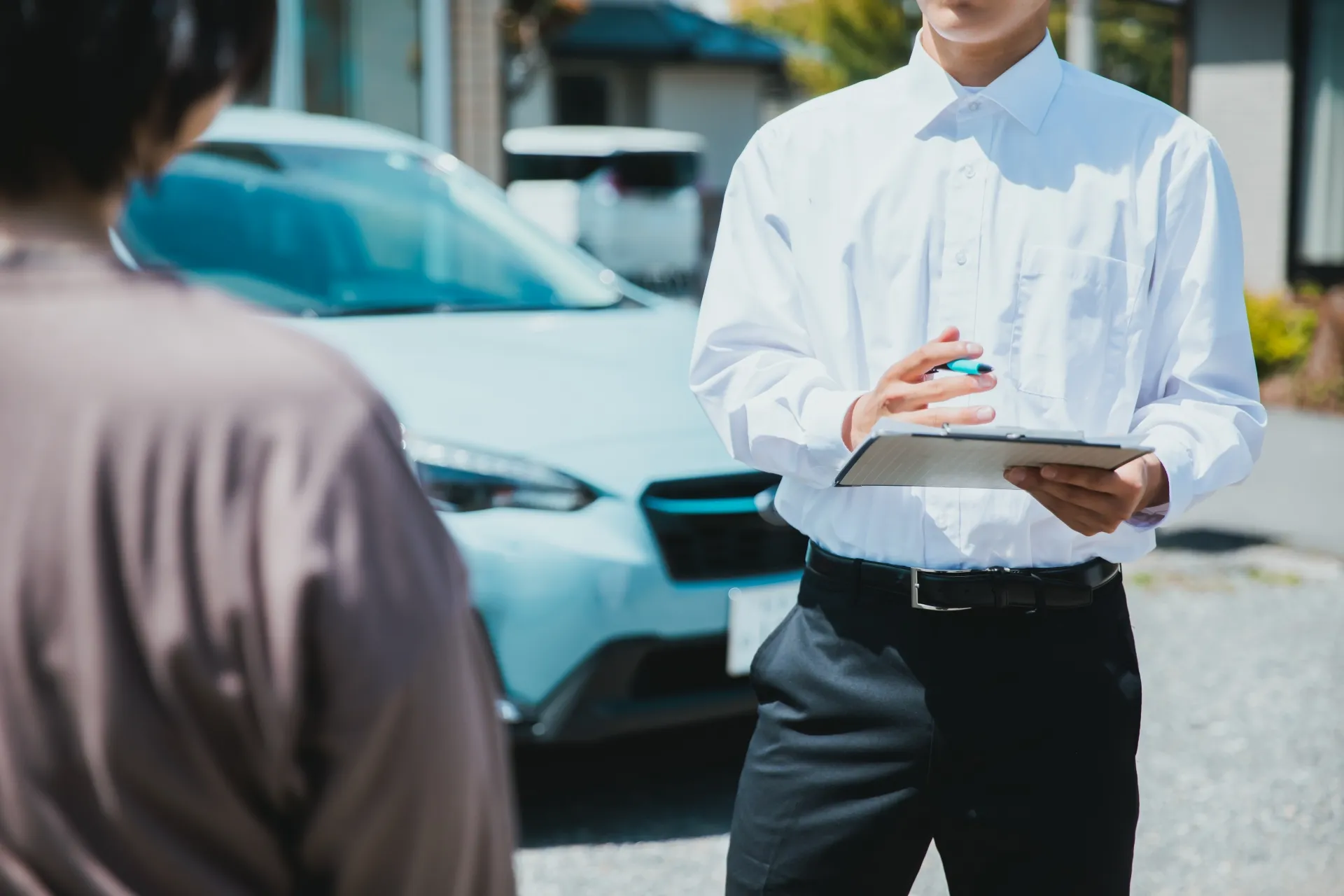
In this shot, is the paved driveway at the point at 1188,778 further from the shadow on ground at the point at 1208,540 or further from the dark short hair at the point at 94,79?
the dark short hair at the point at 94,79

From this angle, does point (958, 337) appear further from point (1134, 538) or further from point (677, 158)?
point (677, 158)

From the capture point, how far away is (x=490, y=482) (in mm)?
3336

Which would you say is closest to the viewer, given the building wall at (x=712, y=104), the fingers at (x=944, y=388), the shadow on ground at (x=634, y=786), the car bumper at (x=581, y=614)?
the fingers at (x=944, y=388)

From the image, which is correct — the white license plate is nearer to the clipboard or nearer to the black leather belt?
the black leather belt

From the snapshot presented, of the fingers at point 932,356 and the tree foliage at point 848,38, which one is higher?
the tree foliage at point 848,38

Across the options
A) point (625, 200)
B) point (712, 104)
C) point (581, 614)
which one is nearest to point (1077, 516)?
point (581, 614)

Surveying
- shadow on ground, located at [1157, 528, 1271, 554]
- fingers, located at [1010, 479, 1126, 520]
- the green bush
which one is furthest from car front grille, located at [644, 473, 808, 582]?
the green bush

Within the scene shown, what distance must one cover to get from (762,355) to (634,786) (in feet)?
7.54

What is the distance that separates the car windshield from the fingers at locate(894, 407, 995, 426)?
269 cm

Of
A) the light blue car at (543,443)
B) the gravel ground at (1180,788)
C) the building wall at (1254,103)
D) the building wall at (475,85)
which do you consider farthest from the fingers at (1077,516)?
the building wall at (1254,103)

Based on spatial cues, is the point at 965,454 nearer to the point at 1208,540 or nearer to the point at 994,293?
the point at 994,293

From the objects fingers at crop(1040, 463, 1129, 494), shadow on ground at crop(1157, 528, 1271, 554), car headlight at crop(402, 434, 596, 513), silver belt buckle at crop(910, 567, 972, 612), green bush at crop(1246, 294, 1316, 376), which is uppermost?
fingers at crop(1040, 463, 1129, 494)

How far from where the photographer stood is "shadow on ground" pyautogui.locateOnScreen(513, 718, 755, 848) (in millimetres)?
3631

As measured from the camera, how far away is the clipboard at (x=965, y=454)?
4.92 feet
